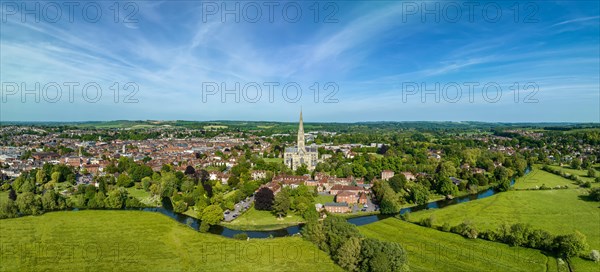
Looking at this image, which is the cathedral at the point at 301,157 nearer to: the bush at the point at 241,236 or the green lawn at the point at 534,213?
the green lawn at the point at 534,213

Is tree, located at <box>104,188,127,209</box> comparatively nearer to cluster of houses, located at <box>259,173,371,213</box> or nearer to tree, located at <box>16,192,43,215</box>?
tree, located at <box>16,192,43,215</box>

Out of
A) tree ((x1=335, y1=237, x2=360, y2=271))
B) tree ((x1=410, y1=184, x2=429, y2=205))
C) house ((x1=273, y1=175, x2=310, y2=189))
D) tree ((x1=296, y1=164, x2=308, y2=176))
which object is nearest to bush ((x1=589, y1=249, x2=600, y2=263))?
tree ((x1=410, y1=184, x2=429, y2=205))

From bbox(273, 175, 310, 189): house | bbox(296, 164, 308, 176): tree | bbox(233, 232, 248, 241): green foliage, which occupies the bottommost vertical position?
bbox(233, 232, 248, 241): green foliage

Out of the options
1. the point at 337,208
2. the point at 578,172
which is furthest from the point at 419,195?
the point at 578,172

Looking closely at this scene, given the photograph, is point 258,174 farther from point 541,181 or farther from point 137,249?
point 541,181

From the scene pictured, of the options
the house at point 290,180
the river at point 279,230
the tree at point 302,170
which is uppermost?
the tree at point 302,170

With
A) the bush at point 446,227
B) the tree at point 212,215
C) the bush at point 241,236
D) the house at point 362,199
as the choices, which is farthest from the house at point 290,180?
the bush at point 446,227
